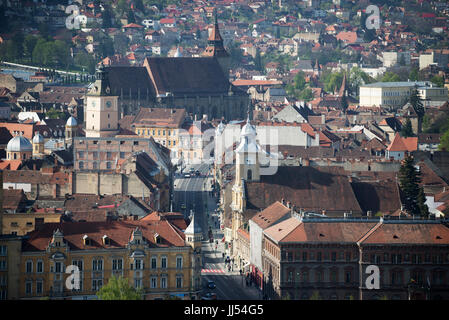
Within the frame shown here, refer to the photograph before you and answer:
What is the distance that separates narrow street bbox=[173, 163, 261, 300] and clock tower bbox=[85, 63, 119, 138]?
833 cm

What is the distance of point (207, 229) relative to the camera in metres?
117

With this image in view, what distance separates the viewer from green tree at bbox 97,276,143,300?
78.9 m

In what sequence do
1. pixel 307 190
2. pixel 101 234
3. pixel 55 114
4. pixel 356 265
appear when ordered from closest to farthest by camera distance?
pixel 101 234
pixel 356 265
pixel 307 190
pixel 55 114

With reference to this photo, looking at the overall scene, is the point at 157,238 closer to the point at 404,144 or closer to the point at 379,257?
the point at 379,257

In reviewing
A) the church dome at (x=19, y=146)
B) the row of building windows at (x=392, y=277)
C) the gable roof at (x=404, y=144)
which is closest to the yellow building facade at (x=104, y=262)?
the row of building windows at (x=392, y=277)

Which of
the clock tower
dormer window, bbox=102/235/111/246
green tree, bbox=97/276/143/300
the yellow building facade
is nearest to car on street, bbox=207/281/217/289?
the yellow building facade

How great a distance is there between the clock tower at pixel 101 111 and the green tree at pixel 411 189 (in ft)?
115

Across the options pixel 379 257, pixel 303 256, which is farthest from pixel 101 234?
pixel 379 257

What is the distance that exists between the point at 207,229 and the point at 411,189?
15.8 metres

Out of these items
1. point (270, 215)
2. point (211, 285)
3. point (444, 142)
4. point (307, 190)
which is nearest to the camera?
point (211, 285)

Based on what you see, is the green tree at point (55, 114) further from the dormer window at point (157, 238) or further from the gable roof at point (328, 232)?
the dormer window at point (157, 238)

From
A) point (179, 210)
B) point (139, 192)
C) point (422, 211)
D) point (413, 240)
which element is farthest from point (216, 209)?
point (413, 240)
